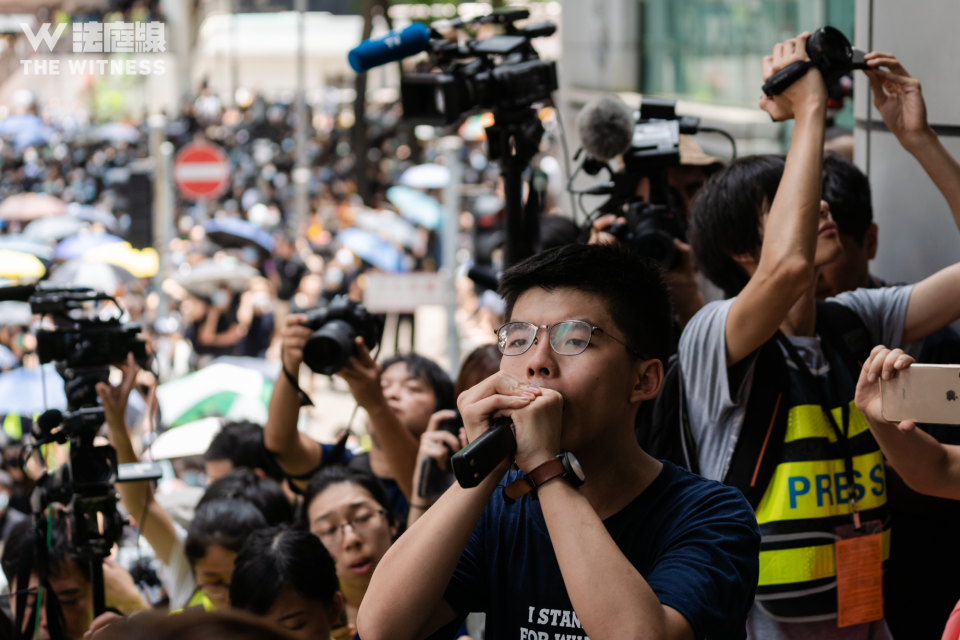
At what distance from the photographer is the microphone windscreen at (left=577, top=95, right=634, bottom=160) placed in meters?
3.03

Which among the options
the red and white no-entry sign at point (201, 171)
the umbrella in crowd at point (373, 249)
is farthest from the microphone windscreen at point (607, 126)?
the red and white no-entry sign at point (201, 171)

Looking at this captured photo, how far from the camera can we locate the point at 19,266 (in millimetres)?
11477

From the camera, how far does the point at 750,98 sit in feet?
A: 28.7

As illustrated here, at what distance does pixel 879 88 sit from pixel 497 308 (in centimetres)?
374

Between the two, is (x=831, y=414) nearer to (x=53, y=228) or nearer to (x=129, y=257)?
(x=129, y=257)

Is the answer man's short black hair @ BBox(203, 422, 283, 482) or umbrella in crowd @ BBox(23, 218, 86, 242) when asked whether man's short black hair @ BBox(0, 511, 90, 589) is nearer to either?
man's short black hair @ BBox(203, 422, 283, 482)

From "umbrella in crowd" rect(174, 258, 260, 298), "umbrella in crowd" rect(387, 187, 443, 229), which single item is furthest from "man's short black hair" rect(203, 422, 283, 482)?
"umbrella in crowd" rect(387, 187, 443, 229)

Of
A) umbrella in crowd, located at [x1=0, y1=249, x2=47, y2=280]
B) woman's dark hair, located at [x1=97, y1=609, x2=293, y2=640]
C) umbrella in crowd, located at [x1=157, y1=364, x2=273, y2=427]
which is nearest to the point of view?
woman's dark hair, located at [x1=97, y1=609, x2=293, y2=640]

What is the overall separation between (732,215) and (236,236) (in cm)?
1349

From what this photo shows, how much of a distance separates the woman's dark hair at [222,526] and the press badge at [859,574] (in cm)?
190

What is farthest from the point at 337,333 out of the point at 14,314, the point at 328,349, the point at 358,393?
the point at 14,314

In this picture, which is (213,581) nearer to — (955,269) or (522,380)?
(522,380)

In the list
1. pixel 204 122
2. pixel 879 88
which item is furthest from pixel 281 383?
pixel 204 122

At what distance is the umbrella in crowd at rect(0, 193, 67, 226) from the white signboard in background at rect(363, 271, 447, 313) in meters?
12.0
